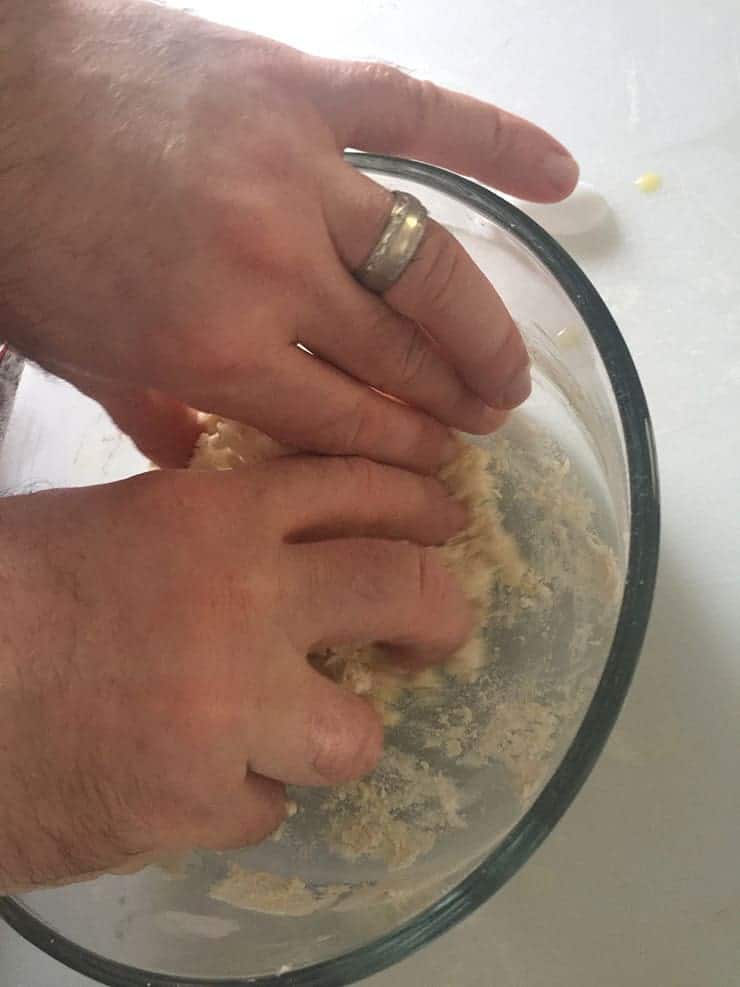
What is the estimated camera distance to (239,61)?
1.50 feet

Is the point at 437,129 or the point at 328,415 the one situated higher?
the point at 437,129

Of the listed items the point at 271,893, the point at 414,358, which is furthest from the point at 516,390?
the point at 271,893

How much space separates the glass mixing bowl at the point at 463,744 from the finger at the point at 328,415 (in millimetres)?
83

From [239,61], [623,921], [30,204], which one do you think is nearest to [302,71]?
[239,61]

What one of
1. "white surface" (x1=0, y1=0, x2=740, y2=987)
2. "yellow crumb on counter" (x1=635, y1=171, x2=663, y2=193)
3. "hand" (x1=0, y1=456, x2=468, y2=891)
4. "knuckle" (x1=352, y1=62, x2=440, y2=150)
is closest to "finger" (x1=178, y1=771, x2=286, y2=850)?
"hand" (x1=0, y1=456, x2=468, y2=891)

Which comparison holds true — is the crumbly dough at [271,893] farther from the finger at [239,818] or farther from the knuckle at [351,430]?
the knuckle at [351,430]

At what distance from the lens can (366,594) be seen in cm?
49

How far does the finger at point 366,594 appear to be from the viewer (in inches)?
18.8

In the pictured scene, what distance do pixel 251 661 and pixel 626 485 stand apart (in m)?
0.21

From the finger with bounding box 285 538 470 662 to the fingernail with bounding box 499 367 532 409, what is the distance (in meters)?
0.10

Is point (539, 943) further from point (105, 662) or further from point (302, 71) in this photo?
point (302, 71)

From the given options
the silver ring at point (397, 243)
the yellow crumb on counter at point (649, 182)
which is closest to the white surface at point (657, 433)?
the yellow crumb on counter at point (649, 182)

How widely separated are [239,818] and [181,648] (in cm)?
9

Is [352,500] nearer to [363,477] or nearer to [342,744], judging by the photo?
[363,477]
